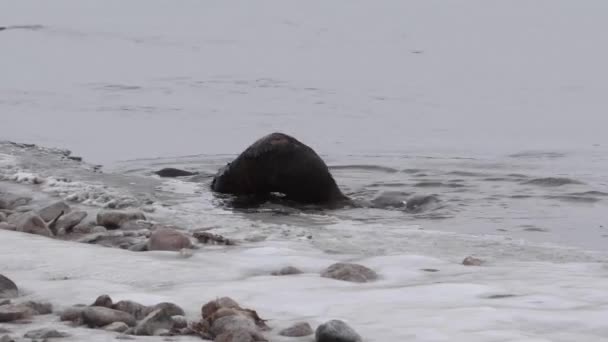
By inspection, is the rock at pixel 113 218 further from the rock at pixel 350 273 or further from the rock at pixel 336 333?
the rock at pixel 336 333

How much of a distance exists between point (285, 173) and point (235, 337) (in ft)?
12.4

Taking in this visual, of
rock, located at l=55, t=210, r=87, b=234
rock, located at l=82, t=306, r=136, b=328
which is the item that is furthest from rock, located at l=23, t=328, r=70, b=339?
rock, located at l=55, t=210, r=87, b=234

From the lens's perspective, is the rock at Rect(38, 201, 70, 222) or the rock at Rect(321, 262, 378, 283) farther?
the rock at Rect(38, 201, 70, 222)

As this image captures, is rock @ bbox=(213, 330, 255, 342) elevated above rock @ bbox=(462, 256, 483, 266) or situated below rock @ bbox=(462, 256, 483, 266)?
above

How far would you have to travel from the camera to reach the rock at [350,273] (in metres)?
3.73

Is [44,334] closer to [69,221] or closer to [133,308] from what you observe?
[133,308]

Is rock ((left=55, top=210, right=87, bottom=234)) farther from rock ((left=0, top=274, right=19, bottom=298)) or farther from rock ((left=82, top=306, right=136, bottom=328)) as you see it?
rock ((left=82, top=306, right=136, bottom=328))

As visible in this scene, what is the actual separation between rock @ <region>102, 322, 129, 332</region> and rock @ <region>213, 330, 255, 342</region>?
285 millimetres

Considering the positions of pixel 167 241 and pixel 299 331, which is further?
pixel 167 241

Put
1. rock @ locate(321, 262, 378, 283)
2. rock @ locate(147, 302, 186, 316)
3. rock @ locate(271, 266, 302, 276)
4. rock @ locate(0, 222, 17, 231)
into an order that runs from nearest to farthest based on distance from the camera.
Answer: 1. rock @ locate(147, 302, 186, 316)
2. rock @ locate(321, 262, 378, 283)
3. rock @ locate(271, 266, 302, 276)
4. rock @ locate(0, 222, 17, 231)

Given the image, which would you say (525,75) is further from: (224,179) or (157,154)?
(224,179)

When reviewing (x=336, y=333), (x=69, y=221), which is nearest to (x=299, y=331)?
(x=336, y=333)

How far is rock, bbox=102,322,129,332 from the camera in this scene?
294 centimetres

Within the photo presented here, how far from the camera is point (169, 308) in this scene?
3.05m
